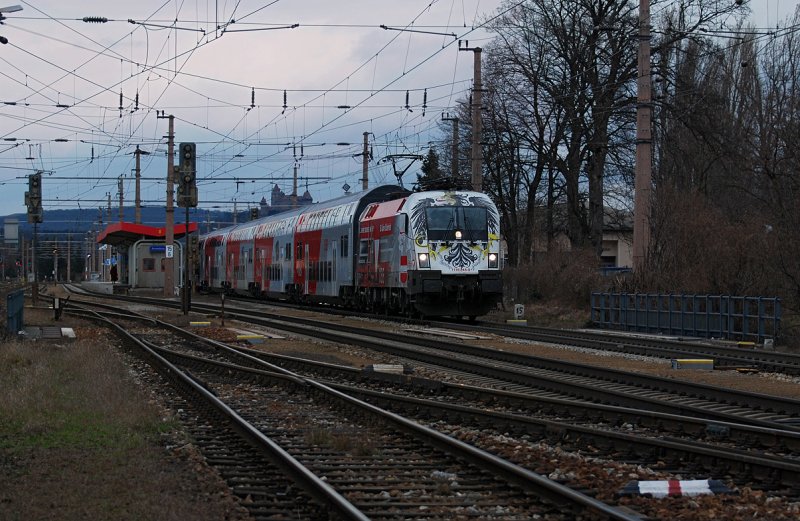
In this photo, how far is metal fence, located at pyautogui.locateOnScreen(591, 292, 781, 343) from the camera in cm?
2319

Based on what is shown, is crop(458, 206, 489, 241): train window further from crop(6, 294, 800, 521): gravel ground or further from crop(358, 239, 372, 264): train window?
crop(6, 294, 800, 521): gravel ground

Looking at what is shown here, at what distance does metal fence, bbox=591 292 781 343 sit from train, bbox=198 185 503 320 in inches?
131

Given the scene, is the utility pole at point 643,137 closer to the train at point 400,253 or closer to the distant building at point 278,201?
the train at point 400,253

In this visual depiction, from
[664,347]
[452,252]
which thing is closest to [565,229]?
[452,252]

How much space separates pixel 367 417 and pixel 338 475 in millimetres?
3136

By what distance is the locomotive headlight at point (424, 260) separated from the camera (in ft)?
91.9

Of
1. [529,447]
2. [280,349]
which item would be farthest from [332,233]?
[529,447]

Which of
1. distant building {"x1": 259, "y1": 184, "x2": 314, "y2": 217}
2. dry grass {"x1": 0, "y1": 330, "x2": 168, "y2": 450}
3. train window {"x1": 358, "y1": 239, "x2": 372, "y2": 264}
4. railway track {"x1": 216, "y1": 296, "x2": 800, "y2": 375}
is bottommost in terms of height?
dry grass {"x1": 0, "y1": 330, "x2": 168, "y2": 450}

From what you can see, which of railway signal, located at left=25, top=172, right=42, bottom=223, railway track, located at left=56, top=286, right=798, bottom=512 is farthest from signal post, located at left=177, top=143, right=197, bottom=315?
railway track, located at left=56, top=286, right=798, bottom=512

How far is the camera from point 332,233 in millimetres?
35625

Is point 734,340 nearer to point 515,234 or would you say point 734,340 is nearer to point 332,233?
point 332,233

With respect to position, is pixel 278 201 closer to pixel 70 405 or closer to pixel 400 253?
pixel 400 253

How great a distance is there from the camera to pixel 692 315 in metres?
25.7

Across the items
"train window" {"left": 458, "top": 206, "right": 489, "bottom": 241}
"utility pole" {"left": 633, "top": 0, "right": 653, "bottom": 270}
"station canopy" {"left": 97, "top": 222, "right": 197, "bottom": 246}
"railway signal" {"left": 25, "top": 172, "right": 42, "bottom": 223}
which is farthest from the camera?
"station canopy" {"left": 97, "top": 222, "right": 197, "bottom": 246}
